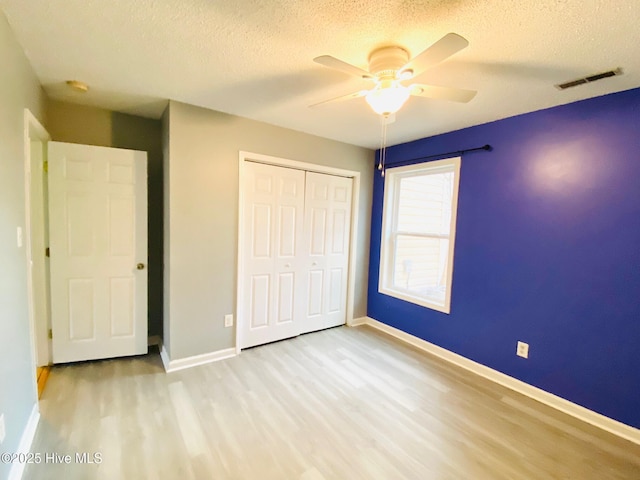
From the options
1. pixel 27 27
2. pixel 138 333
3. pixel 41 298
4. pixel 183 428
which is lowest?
pixel 183 428

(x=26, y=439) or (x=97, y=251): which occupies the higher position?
(x=97, y=251)

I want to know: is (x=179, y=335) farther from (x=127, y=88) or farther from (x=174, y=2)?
(x=174, y=2)

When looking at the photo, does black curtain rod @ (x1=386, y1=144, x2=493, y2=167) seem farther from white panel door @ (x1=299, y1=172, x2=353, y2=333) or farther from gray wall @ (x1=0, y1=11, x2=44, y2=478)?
gray wall @ (x1=0, y1=11, x2=44, y2=478)

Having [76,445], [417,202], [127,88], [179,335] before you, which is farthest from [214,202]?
[417,202]

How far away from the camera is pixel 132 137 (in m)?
2.89

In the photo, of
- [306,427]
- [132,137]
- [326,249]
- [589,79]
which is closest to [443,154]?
[589,79]

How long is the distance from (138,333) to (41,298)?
2.65 feet

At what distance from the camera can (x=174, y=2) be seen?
1.32 m

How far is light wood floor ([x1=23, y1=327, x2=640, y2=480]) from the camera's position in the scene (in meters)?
1.63

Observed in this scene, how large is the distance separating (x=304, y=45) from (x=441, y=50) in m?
0.75

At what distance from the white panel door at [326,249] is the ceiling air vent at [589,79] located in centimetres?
217

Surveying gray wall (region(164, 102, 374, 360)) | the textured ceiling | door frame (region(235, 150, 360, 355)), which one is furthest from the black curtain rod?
gray wall (region(164, 102, 374, 360))

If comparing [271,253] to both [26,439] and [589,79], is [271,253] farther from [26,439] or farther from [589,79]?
[589,79]

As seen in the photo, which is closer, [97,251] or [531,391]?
[531,391]
